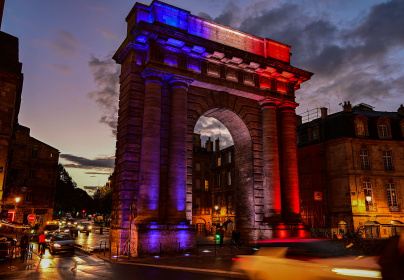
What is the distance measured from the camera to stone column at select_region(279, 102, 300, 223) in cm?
2566

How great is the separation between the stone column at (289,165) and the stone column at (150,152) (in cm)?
1076

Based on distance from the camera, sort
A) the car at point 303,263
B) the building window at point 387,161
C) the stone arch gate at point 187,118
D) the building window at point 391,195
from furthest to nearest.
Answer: the building window at point 387,161, the building window at point 391,195, the stone arch gate at point 187,118, the car at point 303,263

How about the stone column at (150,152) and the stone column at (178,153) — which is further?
the stone column at (178,153)

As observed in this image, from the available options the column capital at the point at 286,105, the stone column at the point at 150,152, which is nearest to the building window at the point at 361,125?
the column capital at the point at 286,105

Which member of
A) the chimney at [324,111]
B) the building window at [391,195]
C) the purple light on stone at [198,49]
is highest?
the chimney at [324,111]

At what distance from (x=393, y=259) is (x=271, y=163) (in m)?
19.8

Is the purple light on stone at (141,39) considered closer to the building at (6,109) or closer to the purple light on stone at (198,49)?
the purple light on stone at (198,49)

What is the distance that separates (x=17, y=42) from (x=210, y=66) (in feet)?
73.2

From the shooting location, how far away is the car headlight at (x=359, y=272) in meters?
7.31

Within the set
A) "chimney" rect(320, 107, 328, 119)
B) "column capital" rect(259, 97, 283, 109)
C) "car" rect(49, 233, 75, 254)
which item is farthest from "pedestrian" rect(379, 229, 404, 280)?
"chimney" rect(320, 107, 328, 119)

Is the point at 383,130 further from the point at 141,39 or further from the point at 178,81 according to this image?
the point at 141,39

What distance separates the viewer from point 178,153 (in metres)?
21.9

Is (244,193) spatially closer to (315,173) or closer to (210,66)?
(210,66)

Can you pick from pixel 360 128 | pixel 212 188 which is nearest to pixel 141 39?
pixel 360 128
